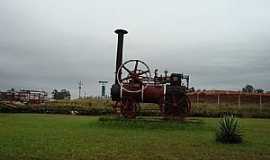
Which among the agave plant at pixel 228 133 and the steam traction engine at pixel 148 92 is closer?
the agave plant at pixel 228 133

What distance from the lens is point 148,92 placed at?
2167 cm

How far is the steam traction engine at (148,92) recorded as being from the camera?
21.7m

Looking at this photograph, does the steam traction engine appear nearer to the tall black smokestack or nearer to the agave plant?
the tall black smokestack

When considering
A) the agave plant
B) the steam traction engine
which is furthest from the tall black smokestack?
the agave plant

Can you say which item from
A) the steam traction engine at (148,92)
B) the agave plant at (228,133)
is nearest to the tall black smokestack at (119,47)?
the steam traction engine at (148,92)

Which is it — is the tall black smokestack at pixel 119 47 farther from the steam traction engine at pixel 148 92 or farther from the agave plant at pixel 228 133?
the agave plant at pixel 228 133

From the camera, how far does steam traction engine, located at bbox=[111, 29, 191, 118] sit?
21719 millimetres

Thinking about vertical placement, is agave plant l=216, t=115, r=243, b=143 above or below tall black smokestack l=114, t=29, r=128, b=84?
below

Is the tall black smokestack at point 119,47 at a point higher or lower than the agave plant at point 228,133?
higher

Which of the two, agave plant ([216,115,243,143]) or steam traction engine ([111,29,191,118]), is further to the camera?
steam traction engine ([111,29,191,118])

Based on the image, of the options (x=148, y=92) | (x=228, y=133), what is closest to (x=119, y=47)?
(x=148, y=92)

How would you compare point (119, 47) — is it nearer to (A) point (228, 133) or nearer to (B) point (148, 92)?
(B) point (148, 92)

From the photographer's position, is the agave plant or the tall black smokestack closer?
the agave plant

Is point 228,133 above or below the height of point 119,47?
below
